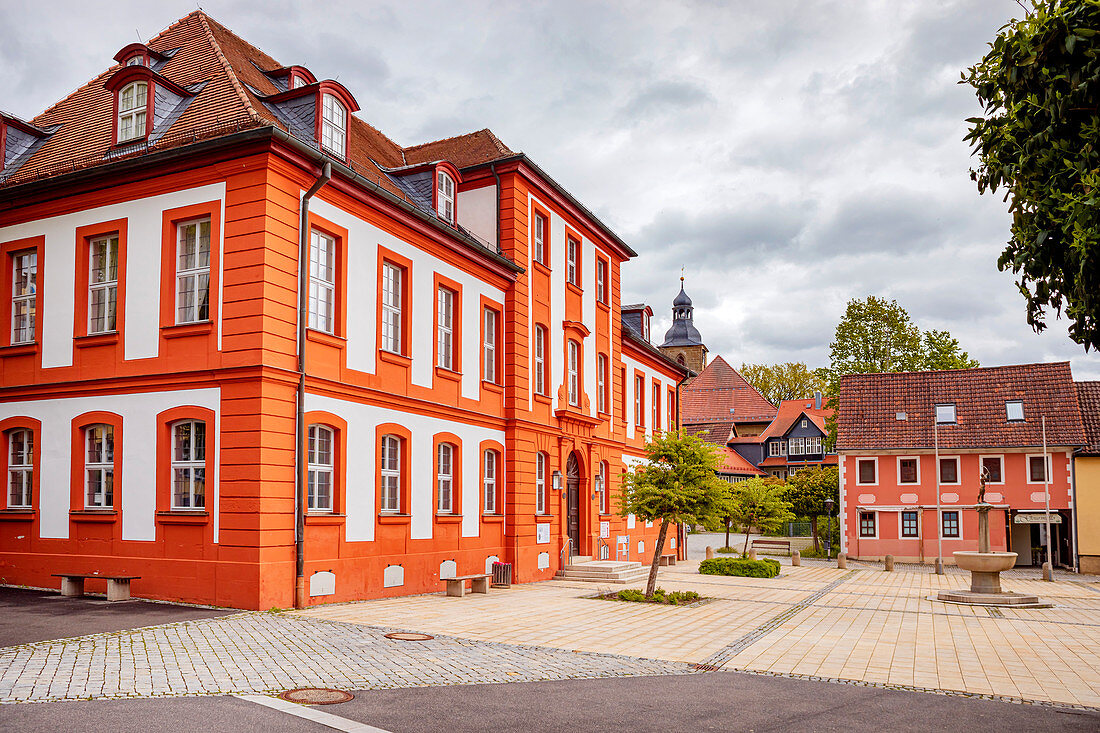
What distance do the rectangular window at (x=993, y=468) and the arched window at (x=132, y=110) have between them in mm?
35957

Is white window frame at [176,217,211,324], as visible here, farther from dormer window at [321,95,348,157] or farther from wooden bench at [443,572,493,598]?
wooden bench at [443,572,493,598]

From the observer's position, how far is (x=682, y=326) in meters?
92.3

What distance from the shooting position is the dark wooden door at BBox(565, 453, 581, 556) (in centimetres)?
2780

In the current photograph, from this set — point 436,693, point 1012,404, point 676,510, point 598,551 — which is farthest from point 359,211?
point 1012,404

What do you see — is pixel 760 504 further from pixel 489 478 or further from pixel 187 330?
pixel 187 330

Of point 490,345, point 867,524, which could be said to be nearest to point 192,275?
point 490,345

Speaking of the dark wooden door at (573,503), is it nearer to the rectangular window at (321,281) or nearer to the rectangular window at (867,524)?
the rectangular window at (321,281)

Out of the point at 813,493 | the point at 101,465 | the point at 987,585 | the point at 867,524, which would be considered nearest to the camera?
the point at 101,465

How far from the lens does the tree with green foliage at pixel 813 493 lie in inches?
1875

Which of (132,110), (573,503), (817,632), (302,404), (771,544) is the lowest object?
(771,544)

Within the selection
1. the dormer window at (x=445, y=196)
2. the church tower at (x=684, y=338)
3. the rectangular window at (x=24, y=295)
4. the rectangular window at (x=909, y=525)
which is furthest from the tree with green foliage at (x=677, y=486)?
the church tower at (x=684, y=338)

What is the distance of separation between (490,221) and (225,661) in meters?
16.2

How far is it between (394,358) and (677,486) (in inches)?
264

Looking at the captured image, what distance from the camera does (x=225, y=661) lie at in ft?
33.1
